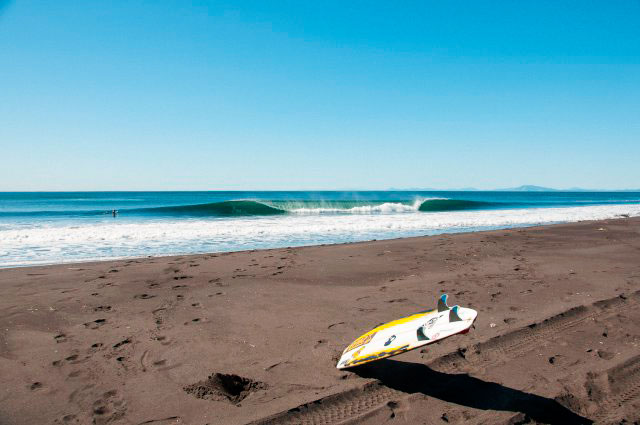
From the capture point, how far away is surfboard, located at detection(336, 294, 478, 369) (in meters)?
3.45

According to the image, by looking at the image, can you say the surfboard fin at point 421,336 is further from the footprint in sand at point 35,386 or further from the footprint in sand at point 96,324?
the footprint in sand at point 96,324

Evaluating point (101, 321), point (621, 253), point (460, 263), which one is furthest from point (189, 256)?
point (621, 253)

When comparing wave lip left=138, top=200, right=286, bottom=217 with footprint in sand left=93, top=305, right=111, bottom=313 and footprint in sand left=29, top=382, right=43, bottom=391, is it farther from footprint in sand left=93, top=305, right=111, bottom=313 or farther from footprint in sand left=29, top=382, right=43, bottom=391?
footprint in sand left=29, top=382, right=43, bottom=391

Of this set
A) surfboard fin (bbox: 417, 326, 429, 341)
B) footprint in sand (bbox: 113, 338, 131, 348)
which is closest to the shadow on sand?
surfboard fin (bbox: 417, 326, 429, 341)

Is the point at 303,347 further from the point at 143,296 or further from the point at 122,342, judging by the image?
the point at 143,296

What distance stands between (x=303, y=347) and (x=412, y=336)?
1.29 m

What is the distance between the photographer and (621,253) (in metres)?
9.93

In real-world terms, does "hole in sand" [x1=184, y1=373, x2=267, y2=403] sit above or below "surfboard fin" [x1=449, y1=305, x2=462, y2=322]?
below

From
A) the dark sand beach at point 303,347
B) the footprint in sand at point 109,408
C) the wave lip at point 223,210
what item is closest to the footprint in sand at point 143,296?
the dark sand beach at point 303,347

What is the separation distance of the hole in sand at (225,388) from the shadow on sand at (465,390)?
3.39 ft

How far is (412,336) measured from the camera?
11.9 feet

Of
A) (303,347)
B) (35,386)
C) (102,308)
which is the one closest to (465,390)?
(303,347)

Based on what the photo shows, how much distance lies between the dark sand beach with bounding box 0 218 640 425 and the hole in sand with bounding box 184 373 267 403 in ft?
0.06

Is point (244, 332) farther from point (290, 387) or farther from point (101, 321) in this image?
point (101, 321)
